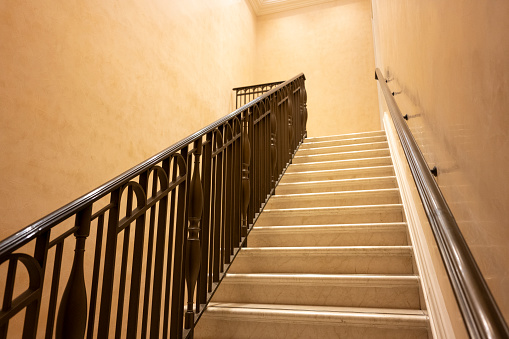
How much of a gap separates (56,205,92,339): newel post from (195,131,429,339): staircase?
36.5 inches

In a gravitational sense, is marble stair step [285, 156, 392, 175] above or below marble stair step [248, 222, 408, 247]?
above

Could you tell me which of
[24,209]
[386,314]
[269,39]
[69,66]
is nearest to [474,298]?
[386,314]

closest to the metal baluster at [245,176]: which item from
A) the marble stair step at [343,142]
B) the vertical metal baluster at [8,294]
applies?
the vertical metal baluster at [8,294]

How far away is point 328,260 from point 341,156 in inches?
80.7

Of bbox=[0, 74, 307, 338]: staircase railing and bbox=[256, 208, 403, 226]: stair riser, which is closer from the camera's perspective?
bbox=[0, 74, 307, 338]: staircase railing

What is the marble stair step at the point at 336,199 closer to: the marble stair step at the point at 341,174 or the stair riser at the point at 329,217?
the stair riser at the point at 329,217

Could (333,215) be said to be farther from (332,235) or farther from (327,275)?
(327,275)

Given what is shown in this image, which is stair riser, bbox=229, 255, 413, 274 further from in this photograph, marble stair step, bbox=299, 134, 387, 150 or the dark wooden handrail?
marble stair step, bbox=299, 134, 387, 150

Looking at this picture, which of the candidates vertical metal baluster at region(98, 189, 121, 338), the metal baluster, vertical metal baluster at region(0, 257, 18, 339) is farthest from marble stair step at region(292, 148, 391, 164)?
vertical metal baluster at region(0, 257, 18, 339)

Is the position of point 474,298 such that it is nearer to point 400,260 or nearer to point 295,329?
point 295,329

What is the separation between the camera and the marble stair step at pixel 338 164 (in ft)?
12.3

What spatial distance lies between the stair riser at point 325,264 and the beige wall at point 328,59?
5.17 m

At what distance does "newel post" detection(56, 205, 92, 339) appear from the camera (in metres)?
1.11

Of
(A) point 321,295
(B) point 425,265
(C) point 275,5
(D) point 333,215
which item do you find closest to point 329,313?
(A) point 321,295
